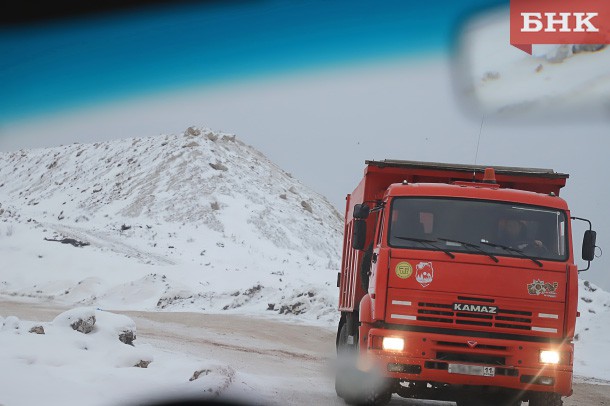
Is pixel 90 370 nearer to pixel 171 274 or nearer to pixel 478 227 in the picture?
pixel 478 227

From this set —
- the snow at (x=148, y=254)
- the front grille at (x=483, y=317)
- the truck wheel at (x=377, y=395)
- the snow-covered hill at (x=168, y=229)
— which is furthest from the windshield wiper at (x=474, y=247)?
the snow-covered hill at (x=168, y=229)

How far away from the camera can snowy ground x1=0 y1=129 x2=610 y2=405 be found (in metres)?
10.4

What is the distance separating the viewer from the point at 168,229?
212 feet

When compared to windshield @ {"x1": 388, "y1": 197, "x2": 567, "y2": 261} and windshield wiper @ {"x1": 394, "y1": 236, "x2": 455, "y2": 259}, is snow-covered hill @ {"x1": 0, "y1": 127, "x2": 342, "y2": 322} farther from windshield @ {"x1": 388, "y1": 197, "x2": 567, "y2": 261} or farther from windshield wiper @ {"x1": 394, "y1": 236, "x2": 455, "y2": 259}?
windshield wiper @ {"x1": 394, "y1": 236, "x2": 455, "y2": 259}

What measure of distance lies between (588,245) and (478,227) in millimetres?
1290

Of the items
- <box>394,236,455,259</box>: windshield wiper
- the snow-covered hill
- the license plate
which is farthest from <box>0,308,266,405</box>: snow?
the snow-covered hill

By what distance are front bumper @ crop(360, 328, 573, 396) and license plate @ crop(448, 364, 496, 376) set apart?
0.08 ft

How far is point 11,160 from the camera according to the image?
11544cm

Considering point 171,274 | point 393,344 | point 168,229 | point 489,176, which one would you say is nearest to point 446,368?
point 393,344

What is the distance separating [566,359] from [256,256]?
4993cm

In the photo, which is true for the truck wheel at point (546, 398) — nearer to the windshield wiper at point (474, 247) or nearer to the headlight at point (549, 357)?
the headlight at point (549, 357)

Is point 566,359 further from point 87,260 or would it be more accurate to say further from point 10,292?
point 87,260

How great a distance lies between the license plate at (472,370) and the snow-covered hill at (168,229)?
68.1ft

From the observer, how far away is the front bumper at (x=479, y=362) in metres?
9.76
